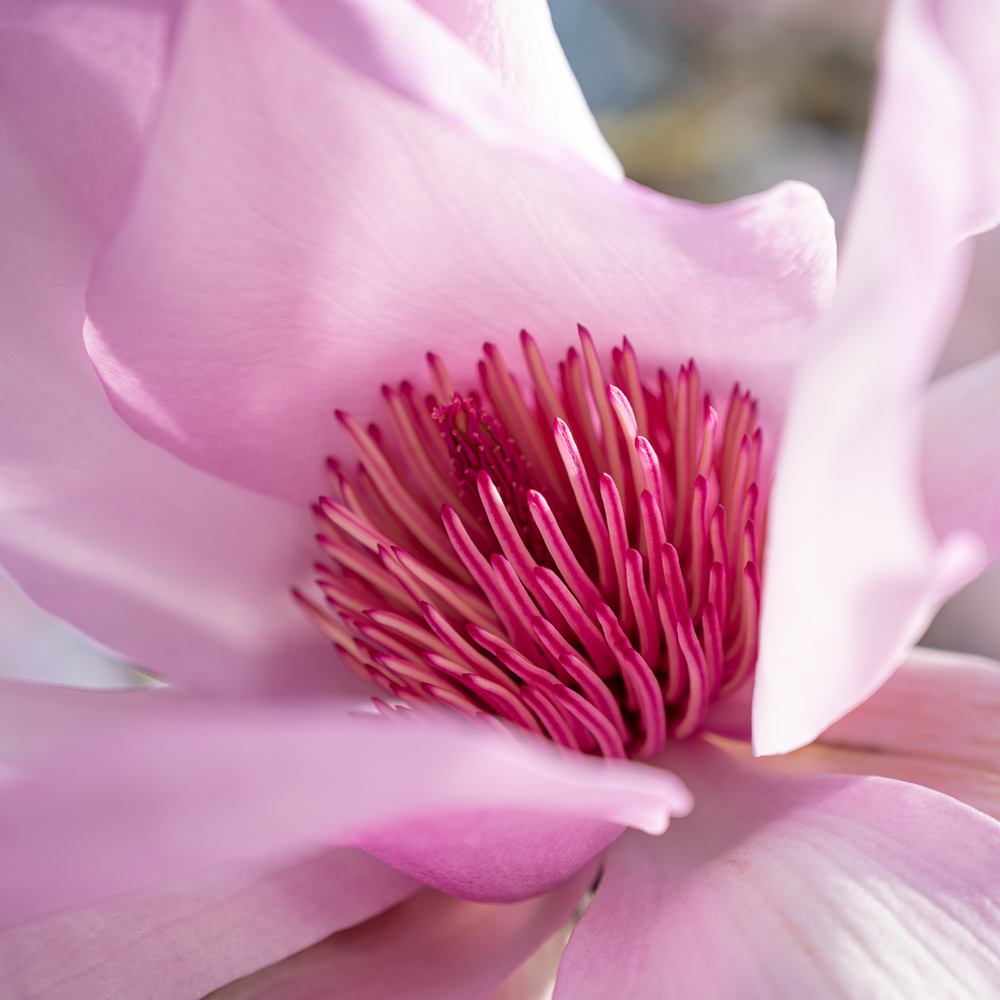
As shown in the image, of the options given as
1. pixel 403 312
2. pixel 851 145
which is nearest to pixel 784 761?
pixel 403 312

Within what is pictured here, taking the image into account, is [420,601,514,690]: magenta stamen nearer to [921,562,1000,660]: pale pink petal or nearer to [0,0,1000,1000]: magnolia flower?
[0,0,1000,1000]: magnolia flower

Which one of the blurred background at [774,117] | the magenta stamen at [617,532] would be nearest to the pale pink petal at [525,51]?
the magenta stamen at [617,532]

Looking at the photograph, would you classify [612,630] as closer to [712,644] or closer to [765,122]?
[712,644]

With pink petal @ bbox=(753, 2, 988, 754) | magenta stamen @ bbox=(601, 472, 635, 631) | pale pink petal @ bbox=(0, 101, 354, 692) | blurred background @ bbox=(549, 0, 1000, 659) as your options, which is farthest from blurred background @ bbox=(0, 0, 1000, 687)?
pink petal @ bbox=(753, 2, 988, 754)

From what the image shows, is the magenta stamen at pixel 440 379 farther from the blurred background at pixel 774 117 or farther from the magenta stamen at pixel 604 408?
the blurred background at pixel 774 117

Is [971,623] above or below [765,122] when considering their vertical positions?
below

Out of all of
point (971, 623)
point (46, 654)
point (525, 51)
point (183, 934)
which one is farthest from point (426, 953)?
point (971, 623)
